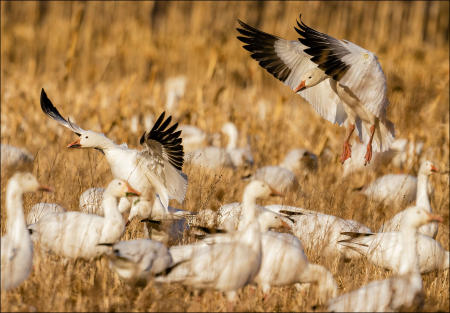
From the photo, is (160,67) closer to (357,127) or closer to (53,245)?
(357,127)

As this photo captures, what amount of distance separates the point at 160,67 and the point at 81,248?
12727 millimetres

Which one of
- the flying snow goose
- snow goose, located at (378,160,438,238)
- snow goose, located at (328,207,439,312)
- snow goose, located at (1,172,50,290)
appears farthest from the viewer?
the flying snow goose

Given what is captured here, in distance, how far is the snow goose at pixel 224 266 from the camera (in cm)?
392

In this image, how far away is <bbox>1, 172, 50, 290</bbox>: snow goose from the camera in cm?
367

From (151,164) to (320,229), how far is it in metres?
1.36

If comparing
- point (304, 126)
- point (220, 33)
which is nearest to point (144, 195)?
point (304, 126)

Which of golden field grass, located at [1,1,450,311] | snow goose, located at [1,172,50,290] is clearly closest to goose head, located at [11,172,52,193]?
snow goose, located at [1,172,50,290]

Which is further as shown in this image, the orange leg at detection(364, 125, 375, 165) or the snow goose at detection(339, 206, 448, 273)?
the orange leg at detection(364, 125, 375, 165)

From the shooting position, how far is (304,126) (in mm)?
11945

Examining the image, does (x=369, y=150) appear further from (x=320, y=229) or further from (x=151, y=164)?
(x=151, y=164)

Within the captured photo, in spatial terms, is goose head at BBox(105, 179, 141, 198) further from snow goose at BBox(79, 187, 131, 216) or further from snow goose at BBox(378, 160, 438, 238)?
snow goose at BBox(378, 160, 438, 238)

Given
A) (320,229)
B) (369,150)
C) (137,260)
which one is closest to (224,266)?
(137,260)

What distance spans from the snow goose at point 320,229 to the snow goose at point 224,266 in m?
1.31

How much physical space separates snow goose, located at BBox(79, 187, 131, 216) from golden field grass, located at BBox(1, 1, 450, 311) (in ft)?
0.43
